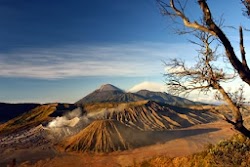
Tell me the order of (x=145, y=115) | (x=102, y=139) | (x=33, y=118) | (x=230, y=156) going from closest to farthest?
(x=230, y=156) → (x=102, y=139) → (x=145, y=115) → (x=33, y=118)

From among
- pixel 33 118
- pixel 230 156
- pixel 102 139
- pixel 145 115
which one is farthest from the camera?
pixel 33 118

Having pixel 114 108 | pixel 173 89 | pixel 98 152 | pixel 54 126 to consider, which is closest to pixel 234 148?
pixel 173 89

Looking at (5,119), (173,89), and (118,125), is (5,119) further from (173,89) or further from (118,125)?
(173,89)

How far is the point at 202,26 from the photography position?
28.1ft

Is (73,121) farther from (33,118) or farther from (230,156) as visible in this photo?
(230,156)

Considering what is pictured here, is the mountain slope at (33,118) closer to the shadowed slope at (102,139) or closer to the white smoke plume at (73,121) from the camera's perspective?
the white smoke plume at (73,121)

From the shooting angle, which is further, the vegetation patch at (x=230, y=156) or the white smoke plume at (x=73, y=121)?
the white smoke plume at (x=73, y=121)

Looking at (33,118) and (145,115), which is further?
(33,118)

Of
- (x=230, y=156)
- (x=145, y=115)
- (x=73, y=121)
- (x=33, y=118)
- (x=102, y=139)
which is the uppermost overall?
(x=33, y=118)

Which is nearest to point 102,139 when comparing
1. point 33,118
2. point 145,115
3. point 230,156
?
point 145,115

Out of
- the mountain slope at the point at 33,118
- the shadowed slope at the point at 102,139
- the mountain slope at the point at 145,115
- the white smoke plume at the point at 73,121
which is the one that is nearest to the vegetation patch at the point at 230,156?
the shadowed slope at the point at 102,139

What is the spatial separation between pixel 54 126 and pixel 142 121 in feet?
117

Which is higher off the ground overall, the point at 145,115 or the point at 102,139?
the point at 145,115

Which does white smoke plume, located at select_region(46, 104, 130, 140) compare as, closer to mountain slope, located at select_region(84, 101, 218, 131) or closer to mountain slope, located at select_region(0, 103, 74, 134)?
mountain slope, located at select_region(84, 101, 218, 131)
